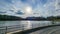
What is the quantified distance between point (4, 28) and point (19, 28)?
5.15 feet

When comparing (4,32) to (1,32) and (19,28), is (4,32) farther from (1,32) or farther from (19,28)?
(19,28)

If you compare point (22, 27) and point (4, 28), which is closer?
point (4, 28)

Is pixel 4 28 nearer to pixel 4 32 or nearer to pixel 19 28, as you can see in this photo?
pixel 4 32

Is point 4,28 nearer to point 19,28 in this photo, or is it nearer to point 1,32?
point 1,32

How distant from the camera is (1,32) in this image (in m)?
4.54

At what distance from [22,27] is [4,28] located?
1.60 metres

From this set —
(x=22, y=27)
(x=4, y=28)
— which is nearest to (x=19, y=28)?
(x=22, y=27)

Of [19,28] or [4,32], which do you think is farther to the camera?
[19,28]

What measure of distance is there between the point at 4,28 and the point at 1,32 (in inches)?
9.2

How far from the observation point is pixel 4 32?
4.51 metres

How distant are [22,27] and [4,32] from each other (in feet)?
5.54

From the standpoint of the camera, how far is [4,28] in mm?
4633

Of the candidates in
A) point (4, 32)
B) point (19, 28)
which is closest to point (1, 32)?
point (4, 32)

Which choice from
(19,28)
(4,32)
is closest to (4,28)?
(4,32)
